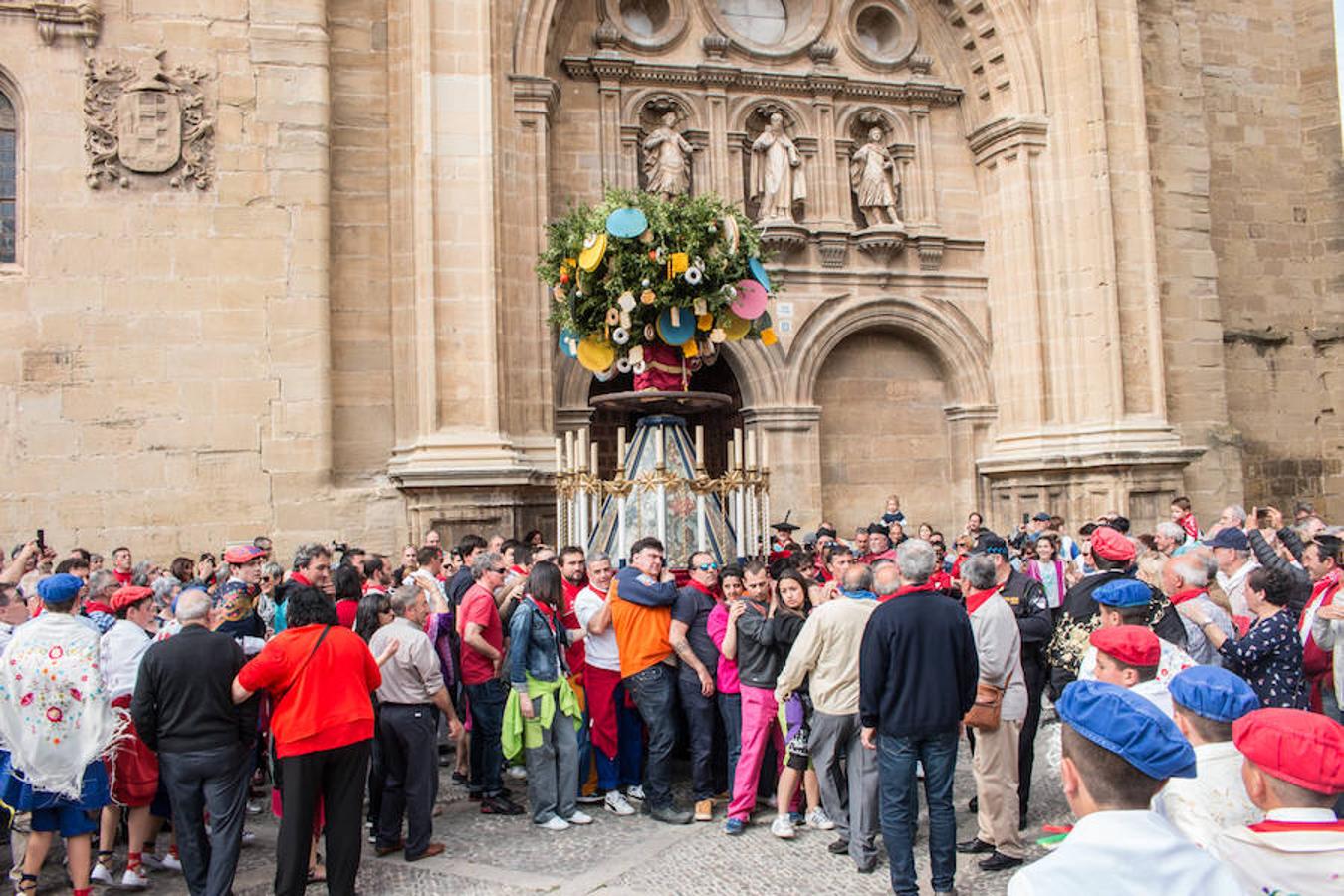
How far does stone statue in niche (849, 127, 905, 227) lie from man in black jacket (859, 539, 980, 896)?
11.8 m

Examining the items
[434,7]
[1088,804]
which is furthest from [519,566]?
[434,7]

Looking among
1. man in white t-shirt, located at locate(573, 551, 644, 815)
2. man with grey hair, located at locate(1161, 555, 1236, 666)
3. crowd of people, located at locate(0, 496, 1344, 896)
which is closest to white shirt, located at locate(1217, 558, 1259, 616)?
crowd of people, located at locate(0, 496, 1344, 896)

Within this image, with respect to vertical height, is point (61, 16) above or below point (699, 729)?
above

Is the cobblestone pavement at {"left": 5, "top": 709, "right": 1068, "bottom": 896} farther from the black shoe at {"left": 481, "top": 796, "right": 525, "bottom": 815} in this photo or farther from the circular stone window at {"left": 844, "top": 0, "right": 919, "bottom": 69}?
the circular stone window at {"left": 844, "top": 0, "right": 919, "bottom": 69}

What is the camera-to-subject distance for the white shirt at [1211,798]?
3434mm

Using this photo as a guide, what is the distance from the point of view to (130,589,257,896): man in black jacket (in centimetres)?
609

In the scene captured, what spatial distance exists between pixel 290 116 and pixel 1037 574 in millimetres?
10143

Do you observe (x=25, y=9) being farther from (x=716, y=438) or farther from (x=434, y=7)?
(x=716, y=438)

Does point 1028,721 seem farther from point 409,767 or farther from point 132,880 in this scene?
point 132,880

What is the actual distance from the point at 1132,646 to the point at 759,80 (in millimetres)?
13787

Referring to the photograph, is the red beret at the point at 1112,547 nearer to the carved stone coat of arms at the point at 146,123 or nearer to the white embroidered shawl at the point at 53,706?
the white embroidered shawl at the point at 53,706

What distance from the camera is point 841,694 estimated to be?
23.0 feet

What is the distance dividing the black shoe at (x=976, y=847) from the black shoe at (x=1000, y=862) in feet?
0.69

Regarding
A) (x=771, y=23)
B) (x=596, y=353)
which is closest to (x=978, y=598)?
(x=596, y=353)
